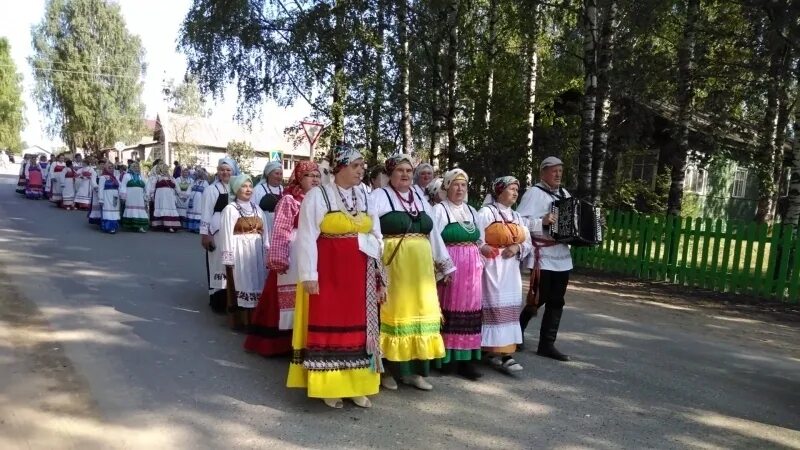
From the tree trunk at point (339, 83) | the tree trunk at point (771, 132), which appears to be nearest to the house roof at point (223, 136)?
the tree trunk at point (339, 83)

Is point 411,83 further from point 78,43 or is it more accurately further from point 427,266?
point 78,43

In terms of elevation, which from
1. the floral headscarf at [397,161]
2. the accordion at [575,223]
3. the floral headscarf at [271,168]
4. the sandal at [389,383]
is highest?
the floral headscarf at [397,161]

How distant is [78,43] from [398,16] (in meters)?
42.5

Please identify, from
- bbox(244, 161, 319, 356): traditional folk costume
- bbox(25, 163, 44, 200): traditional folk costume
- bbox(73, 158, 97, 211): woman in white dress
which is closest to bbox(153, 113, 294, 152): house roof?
bbox(25, 163, 44, 200): traditional folk costume

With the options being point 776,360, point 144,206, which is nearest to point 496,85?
point 144,206

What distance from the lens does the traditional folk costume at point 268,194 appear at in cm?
690

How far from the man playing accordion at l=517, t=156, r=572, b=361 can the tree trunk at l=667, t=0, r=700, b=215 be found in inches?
297

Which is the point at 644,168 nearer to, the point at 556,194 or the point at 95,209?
the point at 556,194

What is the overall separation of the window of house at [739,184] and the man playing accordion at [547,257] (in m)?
23.5

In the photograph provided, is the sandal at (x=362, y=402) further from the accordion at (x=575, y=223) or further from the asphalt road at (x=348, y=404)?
the accordion at (x=575, y=223)

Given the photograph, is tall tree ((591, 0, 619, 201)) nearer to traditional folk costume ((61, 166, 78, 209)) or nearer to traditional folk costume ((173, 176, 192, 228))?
traditional folk costume ((173, 176, 192, 228))

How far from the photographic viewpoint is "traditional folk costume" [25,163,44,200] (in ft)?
72.2

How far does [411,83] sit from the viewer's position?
16.8 m

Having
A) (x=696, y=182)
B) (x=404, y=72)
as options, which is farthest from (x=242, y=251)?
(x=696, y=182)
